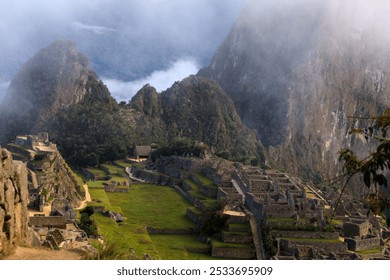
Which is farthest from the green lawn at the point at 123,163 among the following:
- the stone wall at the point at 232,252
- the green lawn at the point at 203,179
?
the stone wall at the point at 232,252

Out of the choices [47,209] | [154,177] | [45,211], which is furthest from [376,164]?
[154,177]

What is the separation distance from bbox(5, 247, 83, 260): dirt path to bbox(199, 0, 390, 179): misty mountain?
324 ft

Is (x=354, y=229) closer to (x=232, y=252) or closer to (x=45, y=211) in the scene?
(x=232, y=252)

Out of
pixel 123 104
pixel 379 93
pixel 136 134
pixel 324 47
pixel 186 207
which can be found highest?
pixel 324 47

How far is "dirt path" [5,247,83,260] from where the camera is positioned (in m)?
10.5

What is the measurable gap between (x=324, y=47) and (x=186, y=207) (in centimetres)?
8778

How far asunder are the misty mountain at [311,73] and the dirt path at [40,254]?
98.8m

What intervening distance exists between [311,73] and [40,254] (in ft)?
361

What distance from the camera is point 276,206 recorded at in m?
30.7

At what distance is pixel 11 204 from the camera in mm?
11203

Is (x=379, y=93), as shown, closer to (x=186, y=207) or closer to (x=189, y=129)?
(x=189, y=129)

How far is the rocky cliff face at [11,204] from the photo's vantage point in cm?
1064

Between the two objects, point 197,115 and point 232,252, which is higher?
point 197,115
